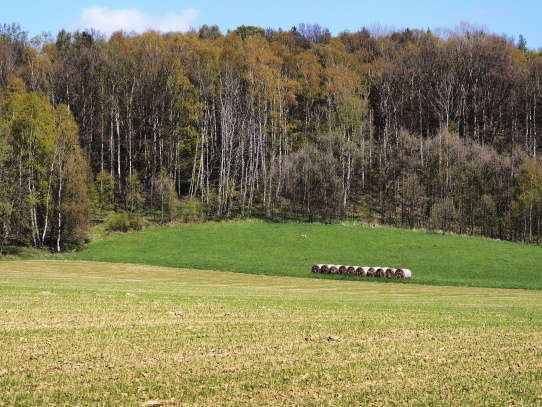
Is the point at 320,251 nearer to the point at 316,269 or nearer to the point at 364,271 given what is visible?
the point at 316,269

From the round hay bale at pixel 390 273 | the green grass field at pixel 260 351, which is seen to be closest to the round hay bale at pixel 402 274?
the round hay bale at pixel 390 273

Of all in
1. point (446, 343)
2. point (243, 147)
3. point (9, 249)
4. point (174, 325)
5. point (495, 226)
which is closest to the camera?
point (446, 343)

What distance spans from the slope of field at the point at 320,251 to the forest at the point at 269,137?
273 inches

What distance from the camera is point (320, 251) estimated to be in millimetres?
63094

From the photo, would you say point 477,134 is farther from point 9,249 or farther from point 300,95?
point 9,249

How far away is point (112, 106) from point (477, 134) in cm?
5856

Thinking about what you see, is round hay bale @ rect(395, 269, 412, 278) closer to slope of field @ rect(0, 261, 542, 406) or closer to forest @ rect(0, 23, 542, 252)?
slope of field @ rect(0, 261, 542, 406)

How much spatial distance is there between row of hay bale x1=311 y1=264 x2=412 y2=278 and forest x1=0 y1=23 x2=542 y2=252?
28.8m

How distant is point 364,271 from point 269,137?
55.1 metres

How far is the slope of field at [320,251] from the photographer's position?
49719 mm

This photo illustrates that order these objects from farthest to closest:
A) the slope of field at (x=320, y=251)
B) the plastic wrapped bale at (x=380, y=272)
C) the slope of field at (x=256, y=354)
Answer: the slope of field at (x=320, y=251)
the plastic wrapped bale at (x=380, y=272)
the slope of field at (x=256, y=354)

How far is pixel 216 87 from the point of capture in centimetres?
9519

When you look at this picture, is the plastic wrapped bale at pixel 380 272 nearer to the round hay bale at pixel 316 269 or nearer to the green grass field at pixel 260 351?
the round hay bale at pixel 316 269

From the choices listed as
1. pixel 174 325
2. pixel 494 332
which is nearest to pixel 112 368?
pixel 174 325
